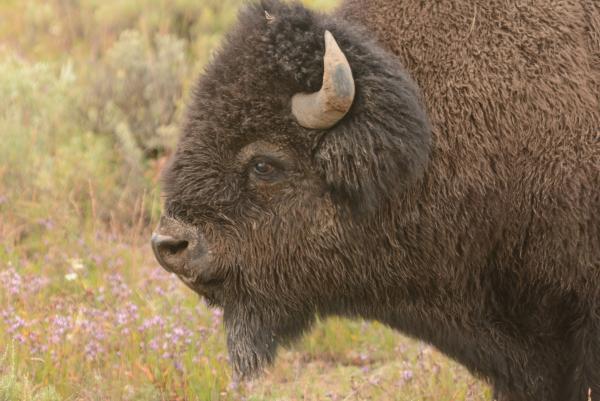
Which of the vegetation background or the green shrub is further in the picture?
the green shrub

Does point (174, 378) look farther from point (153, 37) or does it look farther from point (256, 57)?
point (153, 37)

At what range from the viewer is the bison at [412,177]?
404 centimetres

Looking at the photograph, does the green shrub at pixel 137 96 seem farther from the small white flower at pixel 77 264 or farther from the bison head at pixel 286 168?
the bison head at pixel 286 168

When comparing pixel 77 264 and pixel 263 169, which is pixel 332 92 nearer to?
pixel 263 169

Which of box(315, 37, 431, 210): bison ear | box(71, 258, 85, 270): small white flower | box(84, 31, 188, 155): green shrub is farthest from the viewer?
box(84, 31, 188, 155): green shrub

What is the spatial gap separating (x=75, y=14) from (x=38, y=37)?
52 centimetres

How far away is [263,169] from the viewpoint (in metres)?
4.16

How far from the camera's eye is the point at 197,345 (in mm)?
5508

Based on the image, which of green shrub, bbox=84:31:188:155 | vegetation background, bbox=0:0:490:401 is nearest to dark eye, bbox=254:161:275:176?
vegetation background, bbox=0:0:490:401

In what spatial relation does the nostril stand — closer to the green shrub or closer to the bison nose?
the bison nose

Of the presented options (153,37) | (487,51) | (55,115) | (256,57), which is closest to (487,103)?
(487,51)

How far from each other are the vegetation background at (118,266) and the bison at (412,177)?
94 cm

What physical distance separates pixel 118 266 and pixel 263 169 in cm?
267

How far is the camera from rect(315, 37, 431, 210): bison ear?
3.96 m
